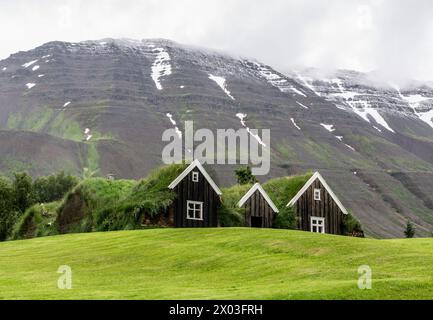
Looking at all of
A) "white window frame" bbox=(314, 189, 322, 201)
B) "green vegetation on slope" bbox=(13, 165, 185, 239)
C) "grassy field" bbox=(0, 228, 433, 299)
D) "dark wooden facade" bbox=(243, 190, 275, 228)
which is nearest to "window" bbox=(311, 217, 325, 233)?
"white window frame" bbox=(314, 189, 322, 201)

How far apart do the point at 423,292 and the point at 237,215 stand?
41849 millimetres

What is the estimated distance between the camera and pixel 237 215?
65.1m

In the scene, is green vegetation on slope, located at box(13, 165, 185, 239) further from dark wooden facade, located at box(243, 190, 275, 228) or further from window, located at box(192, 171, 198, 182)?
dark wooden facade, located at box(243, 190, 275, 228)

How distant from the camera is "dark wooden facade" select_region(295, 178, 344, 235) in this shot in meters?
67.2

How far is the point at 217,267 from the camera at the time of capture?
115ft

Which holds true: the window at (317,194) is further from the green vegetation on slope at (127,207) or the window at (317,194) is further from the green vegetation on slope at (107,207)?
the green vegetation on slope at (107,207)

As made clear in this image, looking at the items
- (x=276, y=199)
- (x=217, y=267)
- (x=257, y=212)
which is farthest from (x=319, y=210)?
(x=217, y=267)

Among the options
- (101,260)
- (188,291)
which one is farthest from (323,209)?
(188,291)

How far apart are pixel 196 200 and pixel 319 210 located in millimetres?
13365

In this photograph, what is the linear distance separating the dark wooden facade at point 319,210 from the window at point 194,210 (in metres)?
10.3

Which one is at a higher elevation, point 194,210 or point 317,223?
point 194,210

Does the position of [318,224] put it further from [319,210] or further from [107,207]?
[107,207]

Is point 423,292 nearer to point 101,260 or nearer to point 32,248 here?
point 101,260

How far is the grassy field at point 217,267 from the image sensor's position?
24.9 m
